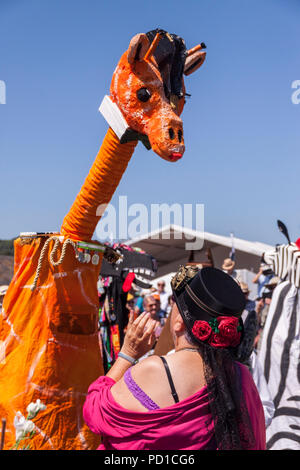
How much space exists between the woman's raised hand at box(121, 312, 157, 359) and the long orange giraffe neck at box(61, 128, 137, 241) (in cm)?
99

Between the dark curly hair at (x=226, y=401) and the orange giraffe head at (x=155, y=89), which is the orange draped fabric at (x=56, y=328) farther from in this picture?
the dark curly hair at (x=226, y=401)

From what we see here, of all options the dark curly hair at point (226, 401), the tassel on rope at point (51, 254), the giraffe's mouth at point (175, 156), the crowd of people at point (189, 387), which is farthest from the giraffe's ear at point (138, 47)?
the dark curly hair at point (226, 401)

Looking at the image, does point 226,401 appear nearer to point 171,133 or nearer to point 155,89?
point 171,133

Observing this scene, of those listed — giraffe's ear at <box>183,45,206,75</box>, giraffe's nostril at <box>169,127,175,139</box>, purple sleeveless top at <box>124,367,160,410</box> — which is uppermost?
giraffe's ear at <box>183,45,206,75</box>

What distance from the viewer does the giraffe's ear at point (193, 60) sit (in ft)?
9.43

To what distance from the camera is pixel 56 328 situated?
9.26 ft

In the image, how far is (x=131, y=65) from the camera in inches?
104

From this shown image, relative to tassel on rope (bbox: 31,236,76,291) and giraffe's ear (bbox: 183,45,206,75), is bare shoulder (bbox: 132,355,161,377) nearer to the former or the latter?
tassel on rope (bbox: 31,236,76,291)

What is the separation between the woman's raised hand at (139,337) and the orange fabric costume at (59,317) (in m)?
0.90

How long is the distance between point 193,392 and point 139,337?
13.1 inches

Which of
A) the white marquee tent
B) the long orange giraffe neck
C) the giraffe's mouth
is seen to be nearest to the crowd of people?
the giraffe's mouth

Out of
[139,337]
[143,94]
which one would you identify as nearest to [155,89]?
[143,94]

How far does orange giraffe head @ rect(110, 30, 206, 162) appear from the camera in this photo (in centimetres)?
252
